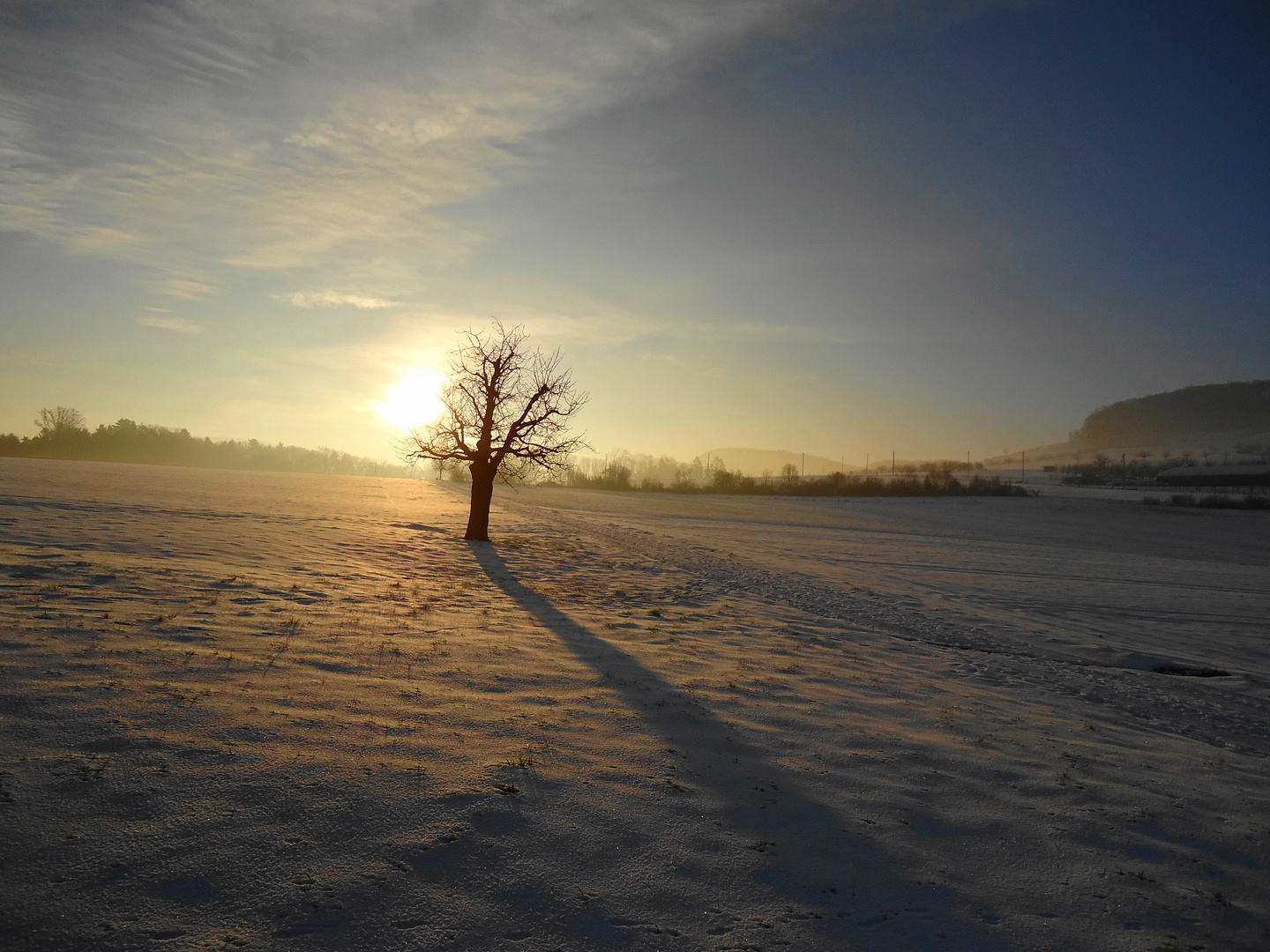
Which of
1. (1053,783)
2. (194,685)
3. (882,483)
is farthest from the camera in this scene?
(882,483)

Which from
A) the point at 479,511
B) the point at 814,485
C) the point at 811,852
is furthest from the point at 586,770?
the point at 814,485

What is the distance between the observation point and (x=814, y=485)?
288ft

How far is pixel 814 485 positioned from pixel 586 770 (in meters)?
86.6

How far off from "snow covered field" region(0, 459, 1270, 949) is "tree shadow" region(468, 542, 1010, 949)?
2 centimetres

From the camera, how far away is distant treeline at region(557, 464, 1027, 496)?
83.8 meters

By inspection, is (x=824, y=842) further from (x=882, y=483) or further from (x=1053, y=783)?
(x=882, y=483)

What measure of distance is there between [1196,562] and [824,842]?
3360 centimetres

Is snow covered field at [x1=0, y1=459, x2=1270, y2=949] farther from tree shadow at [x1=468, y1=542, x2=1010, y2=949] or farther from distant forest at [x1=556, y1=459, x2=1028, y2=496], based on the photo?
distant forest at [x1=556, y1=459, x2=1028, y2=496]

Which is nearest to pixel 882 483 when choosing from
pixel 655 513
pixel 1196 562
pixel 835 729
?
pixel 655 513

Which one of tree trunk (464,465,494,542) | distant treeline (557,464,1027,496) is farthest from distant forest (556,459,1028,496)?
tree trunk (464,465,494,542)

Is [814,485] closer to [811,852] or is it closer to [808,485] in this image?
[808,485]

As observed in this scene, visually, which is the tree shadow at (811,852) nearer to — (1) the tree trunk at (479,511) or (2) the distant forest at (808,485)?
(1) the tree trunk at (479,511)

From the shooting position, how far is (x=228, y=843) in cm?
386

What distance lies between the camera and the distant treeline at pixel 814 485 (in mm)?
83812
